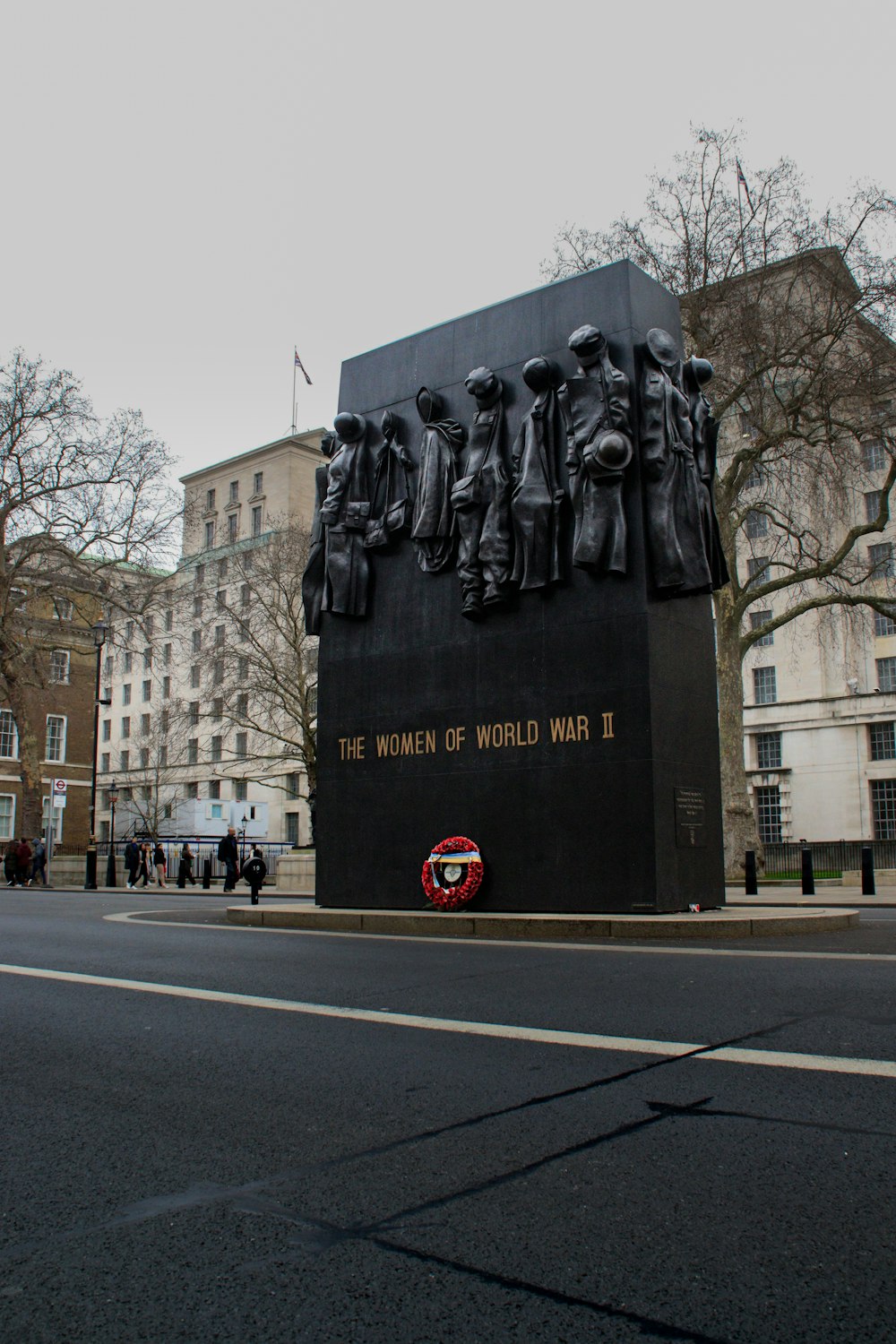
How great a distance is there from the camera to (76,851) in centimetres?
6575

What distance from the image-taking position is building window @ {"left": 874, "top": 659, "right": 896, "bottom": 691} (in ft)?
170

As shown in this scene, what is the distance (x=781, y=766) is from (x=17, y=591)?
122 feet

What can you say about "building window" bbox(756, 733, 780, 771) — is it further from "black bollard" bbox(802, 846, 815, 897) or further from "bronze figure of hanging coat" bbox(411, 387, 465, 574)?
"bronze figure of hanging coat" bbox(411, 387, 465, 574)

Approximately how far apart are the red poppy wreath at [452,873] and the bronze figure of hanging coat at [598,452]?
411 centimetres

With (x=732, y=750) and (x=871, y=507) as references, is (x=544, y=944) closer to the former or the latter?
(x=732, y=750)

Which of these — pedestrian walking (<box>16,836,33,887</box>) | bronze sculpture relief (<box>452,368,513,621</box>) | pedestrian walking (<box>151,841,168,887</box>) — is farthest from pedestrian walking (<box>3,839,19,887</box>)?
bronze sculpture relief (<box>452,368,513,621</box>)

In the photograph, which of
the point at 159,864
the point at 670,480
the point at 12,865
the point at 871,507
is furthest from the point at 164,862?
the point at 871,507

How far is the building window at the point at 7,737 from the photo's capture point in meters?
64.6

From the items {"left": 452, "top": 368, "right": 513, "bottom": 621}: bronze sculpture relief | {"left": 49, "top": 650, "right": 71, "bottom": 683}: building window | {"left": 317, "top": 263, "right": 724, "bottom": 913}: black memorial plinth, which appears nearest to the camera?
{"left": 317, "top": 263, "right": 724, "bottom": 913}: black memorial plinth

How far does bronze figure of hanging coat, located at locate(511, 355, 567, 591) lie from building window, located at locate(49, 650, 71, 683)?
42203mm

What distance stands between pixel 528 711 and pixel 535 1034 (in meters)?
8.66

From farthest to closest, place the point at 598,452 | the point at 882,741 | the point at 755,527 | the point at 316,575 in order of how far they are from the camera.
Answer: the point at 882,741 < the point at 755,527 < the point at 316,575 < the point at 598,452

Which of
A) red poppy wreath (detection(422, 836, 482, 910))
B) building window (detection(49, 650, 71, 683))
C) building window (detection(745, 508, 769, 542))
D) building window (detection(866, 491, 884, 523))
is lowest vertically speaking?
red poppy wreath (detection(422, 836, 482, 910))

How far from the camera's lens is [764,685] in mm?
56406
